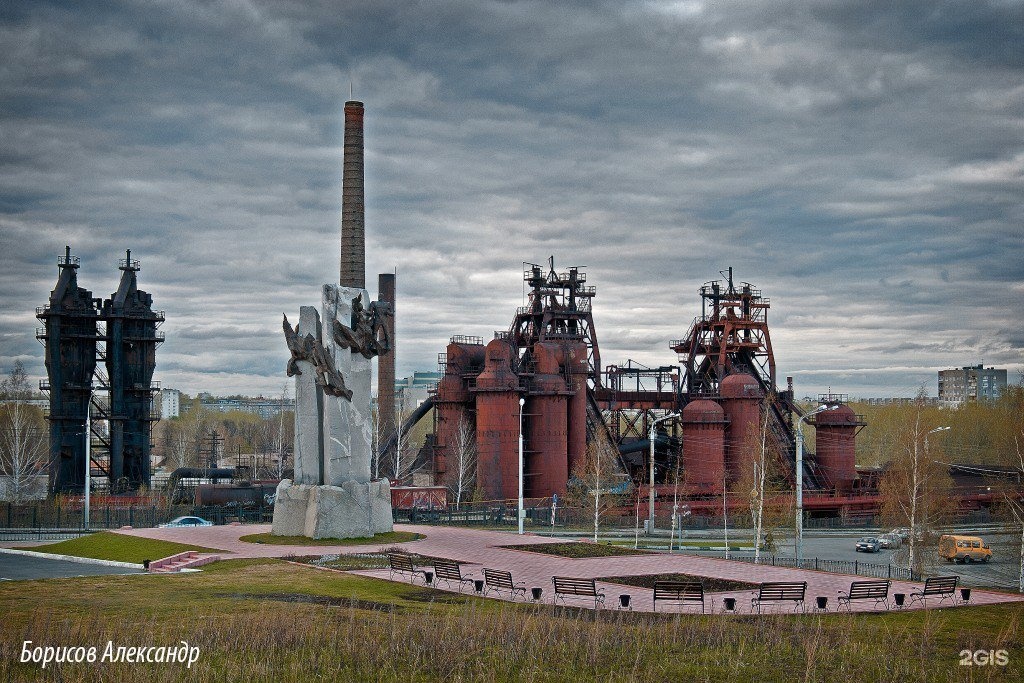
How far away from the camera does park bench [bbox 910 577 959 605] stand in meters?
32.0

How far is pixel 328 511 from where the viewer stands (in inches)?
1800

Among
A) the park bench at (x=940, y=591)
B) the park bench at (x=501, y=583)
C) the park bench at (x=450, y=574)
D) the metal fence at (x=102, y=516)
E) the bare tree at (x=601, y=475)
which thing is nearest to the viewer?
the park bench at (x=501, y=583)

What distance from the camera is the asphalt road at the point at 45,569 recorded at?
36.2 metres

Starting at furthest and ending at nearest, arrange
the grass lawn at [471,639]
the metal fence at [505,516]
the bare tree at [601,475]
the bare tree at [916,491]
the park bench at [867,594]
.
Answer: the bare tree at [601,475]
the metal fence at [505,516]
the bare tree at [916,491]
the park bench at [867,594]
the grass lawn at [471,639]

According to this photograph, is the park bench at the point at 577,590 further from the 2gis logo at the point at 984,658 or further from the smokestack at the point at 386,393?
the smokestack at the point at 386,393

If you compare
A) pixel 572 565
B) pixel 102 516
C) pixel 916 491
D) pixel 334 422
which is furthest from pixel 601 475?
A: pixel 102 516

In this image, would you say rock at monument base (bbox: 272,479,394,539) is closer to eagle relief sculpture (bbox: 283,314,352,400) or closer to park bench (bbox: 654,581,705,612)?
eagle relief sculpture (bbox: 283,314,352,400)

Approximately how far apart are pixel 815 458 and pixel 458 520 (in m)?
37.3

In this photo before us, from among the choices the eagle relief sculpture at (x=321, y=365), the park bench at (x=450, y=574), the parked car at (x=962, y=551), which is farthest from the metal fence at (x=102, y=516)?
the parked car at (x=962, y=551)

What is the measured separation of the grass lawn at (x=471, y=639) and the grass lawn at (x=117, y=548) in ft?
37.1

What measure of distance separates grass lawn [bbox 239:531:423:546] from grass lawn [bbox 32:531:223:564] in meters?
3.31

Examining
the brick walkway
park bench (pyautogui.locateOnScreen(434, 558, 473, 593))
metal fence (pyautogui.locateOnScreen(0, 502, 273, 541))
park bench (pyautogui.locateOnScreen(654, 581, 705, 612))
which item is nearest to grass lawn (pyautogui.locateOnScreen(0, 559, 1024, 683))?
park bench (pyautogui.locateOnScreen(654, 581, 705, 612))

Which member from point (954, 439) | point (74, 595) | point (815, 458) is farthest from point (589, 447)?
point (954, 439)

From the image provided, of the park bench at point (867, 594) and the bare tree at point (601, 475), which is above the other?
the bare tree at point (601, 475)
